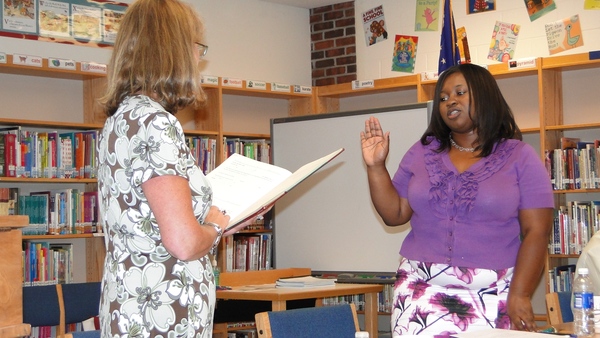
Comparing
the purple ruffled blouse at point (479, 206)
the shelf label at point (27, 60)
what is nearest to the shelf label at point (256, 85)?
the shelf label at point (27, 60)

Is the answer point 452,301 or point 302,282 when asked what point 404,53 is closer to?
point 302,282

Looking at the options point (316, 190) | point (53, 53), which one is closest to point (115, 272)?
point (316, 190)

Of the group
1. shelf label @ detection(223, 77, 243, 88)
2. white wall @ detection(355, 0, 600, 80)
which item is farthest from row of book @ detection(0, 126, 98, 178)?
white wall @ detection(355, 0, 600, 80)

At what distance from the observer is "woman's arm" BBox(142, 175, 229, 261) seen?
65.6 inches

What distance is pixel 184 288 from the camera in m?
1.75

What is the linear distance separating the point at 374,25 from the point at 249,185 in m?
5.09

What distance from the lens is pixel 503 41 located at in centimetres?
611

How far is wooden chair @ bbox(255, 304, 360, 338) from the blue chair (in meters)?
2.23

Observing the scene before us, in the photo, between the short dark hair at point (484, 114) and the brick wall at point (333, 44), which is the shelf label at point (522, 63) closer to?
the brick wall at point (333, 44)

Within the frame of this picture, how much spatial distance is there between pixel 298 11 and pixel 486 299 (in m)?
5.28

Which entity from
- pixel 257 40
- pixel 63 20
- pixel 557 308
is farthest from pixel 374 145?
pixel 257 40

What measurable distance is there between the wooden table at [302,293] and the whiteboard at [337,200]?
15.3 inches

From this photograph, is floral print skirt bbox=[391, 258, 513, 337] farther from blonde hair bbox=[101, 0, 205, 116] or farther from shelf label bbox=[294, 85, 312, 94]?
shelf label bbox=[294, 85, 312, 94]

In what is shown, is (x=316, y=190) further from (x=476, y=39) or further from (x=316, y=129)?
(x=476, y=39)
